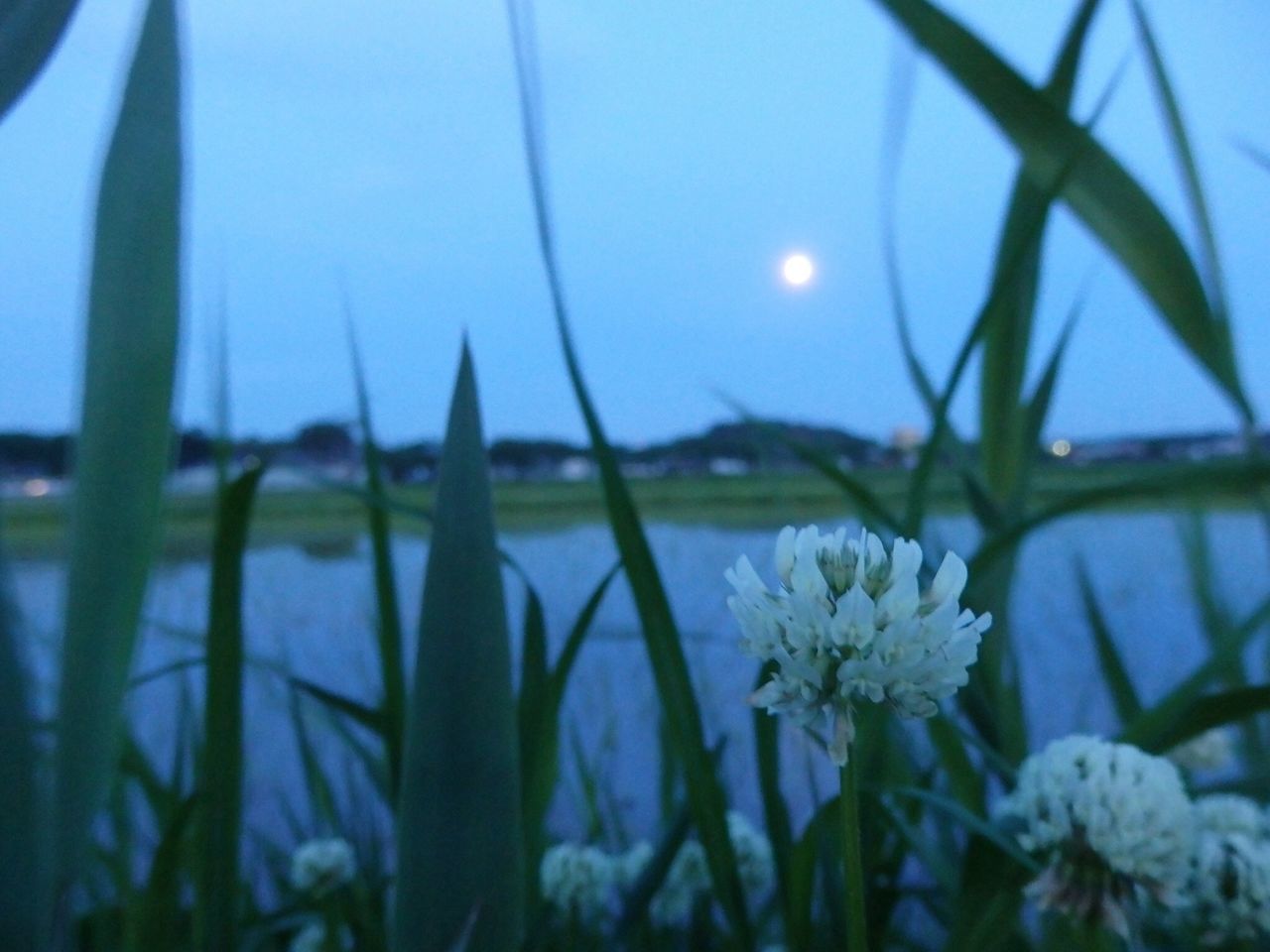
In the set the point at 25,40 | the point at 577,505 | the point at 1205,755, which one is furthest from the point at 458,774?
the point at 577,505

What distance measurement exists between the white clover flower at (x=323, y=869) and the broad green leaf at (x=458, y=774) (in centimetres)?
32

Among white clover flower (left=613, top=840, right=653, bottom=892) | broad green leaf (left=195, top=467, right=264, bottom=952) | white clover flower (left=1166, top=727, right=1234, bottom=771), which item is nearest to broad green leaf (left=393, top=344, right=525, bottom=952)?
broad green leaf (left=195, top=467, right=264, bottom=952)

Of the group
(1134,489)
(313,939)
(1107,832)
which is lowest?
(313,939)

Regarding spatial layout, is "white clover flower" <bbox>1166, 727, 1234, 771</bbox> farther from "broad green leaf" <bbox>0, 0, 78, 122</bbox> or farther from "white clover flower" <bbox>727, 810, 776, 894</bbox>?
"broad green leaf" <bbox>0, 0, 78, 122</bbox>

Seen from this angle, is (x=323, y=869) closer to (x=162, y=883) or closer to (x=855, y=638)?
(x=162, y=883)

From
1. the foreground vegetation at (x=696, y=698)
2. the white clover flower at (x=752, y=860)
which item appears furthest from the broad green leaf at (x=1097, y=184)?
the white clover flower at (x=752, y=860)

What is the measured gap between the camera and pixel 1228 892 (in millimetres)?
405

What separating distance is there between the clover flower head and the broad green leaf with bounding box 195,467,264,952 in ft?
1.11

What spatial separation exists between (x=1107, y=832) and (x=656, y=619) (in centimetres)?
15

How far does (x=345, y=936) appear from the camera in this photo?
62 cm

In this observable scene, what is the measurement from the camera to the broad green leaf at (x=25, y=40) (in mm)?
288

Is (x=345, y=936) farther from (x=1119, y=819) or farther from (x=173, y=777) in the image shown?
(x=1119, y=819)

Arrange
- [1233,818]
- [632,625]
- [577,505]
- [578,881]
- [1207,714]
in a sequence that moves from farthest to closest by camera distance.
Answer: [577,505]
[632,625]
[578,881]
[1233,818]
[1207,714]

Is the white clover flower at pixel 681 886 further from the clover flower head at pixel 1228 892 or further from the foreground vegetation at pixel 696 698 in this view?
the clover flower head at pixel 1228 892
